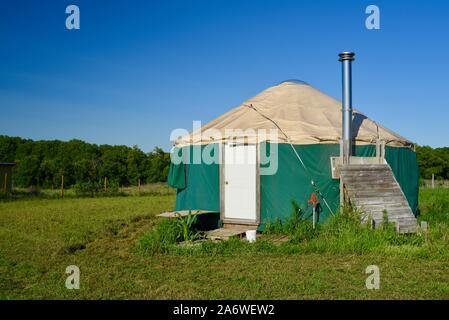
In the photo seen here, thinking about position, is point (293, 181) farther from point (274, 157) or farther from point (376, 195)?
point (376, 195)

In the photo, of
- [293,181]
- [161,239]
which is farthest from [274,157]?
[161,239]

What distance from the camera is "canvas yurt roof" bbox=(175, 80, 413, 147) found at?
763cm

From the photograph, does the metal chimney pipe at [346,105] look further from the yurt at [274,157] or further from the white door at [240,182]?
the white door at [240,182]

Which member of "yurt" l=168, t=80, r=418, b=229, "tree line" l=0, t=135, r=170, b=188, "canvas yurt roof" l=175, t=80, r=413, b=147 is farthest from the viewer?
"tree line" l=0, t=135, r=170, b=188

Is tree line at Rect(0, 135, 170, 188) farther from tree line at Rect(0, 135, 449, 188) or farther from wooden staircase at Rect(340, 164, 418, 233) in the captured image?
wooden staircase at Rect(340, 164, 418, 233)

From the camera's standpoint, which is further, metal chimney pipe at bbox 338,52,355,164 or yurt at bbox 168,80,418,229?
yurt at bbox 168,80,418,229

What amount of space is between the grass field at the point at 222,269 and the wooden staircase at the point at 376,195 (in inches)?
20.0

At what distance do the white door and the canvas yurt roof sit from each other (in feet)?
0.93

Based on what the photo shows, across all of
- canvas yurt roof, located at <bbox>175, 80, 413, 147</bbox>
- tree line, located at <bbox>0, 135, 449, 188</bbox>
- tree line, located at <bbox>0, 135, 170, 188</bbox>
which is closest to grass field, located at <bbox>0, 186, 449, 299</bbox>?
canvas yurt roof, located at <bbox>175, 80, 413, 147</bbox>

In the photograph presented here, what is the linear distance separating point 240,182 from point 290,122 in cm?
142

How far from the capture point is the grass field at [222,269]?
13.3 ft
